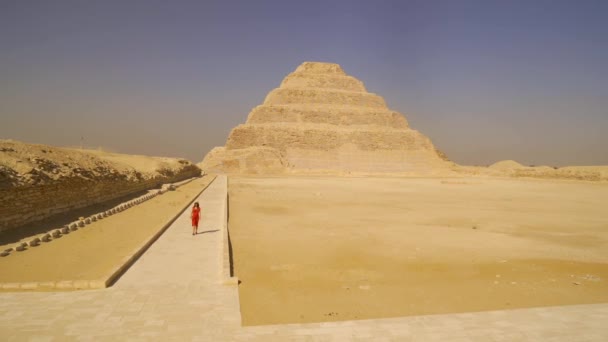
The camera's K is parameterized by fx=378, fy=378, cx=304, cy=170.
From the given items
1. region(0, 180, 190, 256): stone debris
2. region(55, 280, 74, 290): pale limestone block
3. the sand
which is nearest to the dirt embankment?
region(0, 180, 190, 256): stone debris

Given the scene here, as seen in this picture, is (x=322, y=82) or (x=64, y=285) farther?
(x=322, y=82)

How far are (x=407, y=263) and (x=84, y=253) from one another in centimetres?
626

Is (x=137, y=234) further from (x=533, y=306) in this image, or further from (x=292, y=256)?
(x=533, y=306)

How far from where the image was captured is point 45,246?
Answer: 771 centimetres

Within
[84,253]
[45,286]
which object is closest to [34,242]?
[84,253]

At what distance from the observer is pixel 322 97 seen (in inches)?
2279

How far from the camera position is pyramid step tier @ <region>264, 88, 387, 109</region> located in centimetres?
5694

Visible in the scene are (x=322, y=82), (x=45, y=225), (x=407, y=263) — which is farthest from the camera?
(x=322, y=82)

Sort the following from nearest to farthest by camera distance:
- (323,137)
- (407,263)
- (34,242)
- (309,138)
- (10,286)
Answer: (10,286) → (407,263) → (34,242) → (309,138) → (323,137)

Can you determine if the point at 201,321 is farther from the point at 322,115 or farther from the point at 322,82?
the point at 322,82

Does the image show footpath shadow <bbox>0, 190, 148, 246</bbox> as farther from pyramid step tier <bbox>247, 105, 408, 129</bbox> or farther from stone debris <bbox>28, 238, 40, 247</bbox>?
pyramid step tier <bbox>247, 105, 408, 129</bbox>

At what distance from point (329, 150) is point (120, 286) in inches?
1853

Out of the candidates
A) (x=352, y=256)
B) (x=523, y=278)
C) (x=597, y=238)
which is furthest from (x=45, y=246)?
(x=597, y=238)

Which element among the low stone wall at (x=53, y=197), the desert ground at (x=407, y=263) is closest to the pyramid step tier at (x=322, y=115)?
the low stone wall at (x=53, y=197)
